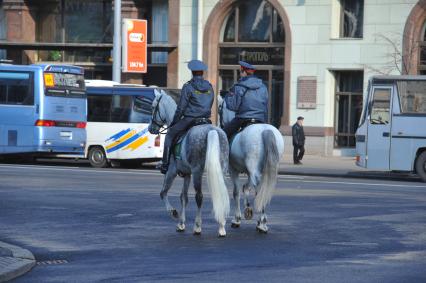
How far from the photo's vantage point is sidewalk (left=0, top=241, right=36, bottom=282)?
9.93 meters

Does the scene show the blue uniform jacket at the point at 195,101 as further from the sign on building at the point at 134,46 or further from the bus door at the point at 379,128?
the sign on building at the point at 134,46

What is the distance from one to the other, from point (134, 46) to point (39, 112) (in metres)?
6.96

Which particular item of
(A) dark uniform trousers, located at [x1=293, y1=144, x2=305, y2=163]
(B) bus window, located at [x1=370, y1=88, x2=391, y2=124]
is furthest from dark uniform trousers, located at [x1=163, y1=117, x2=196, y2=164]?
(A) dark uniform trousers, located at [x1=293, y1=144, x2=305, y2=163]

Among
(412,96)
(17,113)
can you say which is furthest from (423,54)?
(17,113)

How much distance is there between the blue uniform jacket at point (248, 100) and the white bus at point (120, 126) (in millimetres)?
16829

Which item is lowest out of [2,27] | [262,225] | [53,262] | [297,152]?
[297,152]

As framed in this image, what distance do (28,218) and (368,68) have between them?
2402 cm

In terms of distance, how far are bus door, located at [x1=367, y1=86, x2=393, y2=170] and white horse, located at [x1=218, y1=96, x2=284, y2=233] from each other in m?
15.1

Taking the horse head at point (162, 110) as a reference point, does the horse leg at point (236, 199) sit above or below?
below

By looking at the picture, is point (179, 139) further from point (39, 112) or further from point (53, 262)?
point (39, 112)

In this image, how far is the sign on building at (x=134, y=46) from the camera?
1464 inches

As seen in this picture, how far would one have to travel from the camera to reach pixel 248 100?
14.1 metres

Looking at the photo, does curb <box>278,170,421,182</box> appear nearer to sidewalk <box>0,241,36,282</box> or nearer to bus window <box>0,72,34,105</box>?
bus window <box>0,72,34,105</box>

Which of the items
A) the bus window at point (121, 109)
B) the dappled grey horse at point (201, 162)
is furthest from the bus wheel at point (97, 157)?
the dappled grey horse at point (201, 162)
